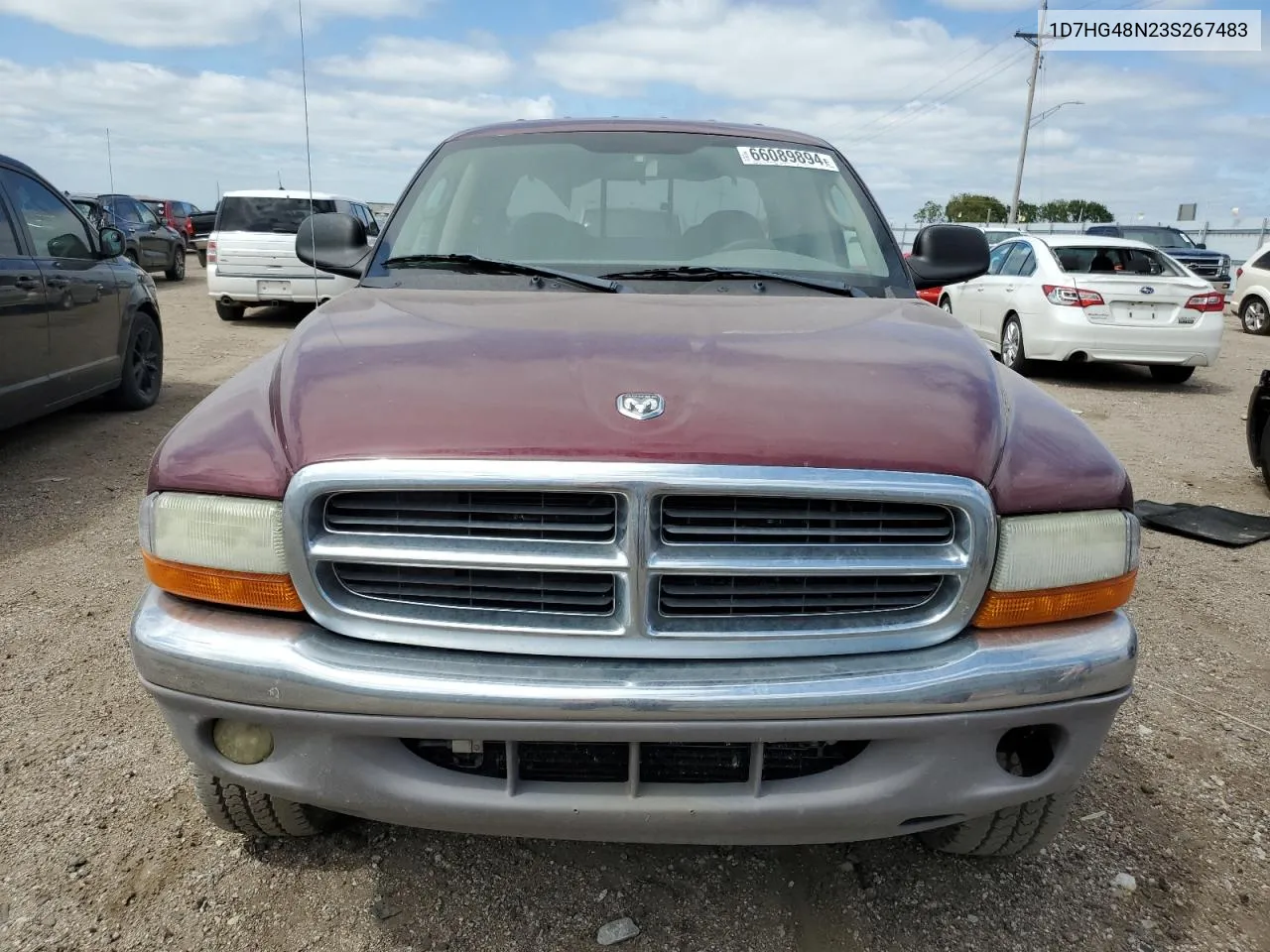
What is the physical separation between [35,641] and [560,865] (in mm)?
2422

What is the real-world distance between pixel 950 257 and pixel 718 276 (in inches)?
39.8

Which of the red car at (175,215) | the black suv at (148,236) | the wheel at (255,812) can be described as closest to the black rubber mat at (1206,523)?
the wheel at (255,812)

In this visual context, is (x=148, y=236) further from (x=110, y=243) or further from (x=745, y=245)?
(x=745, y=245)

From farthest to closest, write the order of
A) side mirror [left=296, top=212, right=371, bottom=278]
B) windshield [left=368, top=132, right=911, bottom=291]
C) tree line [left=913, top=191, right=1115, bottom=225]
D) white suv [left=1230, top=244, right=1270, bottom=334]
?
tree line [left=913, top=191, right=1115, bottom=225] → white suv [left=1230, top=244, right=1270, bottom=334] → side mirror [left=296, top=212, right=371, bottom=278] → windshield [left=368, top=132, right=911, bottom=291]

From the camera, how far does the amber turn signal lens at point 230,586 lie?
1896 millimetres

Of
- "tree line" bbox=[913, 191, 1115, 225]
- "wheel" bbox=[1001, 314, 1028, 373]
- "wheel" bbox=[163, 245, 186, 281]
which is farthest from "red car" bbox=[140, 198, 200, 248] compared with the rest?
"tree line" bbox=[913, 191, 1115, 225]

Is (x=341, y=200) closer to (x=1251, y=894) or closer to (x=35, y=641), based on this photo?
(x=35, y=641)

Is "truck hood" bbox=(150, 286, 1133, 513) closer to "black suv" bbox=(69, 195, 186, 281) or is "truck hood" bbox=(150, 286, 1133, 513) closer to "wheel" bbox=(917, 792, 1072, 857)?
"wheel" bbox=(917, 792, 1072, 857)

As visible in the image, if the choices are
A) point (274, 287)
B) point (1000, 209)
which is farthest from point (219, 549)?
point (1000, 209)

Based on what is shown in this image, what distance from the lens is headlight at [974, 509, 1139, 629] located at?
1.90 m

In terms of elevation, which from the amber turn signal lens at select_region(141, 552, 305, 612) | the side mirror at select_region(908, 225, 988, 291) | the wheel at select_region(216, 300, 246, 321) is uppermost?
the side mirror at select_region(908, 225, 988, 291)

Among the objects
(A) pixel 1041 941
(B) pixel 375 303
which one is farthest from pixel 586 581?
(A) pixel 1041 941

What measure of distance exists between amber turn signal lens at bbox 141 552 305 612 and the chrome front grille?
0.04 meters

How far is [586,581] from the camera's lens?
74.6 inches
